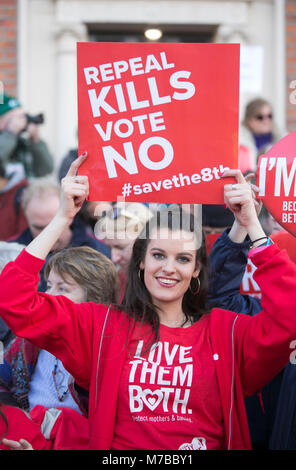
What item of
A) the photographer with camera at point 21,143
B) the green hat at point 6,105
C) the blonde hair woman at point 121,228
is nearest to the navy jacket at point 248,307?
the blonde hair woman at point 121,228

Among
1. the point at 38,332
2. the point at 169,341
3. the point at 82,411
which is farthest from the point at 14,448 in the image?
the point at 169,341

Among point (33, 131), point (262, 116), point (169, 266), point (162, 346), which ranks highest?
point (262, 116)

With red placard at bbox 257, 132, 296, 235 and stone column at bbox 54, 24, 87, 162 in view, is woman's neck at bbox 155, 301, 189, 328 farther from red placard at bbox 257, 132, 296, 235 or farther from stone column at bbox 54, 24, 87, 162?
stone column at bbox 54, 24, 87, 162

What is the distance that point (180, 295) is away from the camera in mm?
2188

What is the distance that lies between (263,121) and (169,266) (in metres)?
2.77

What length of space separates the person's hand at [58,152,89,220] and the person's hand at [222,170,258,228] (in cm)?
51

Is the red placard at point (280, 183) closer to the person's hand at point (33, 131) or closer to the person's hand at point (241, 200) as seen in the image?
the person's hand at point (241, 200)

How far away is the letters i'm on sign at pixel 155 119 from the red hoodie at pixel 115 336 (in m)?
0.41

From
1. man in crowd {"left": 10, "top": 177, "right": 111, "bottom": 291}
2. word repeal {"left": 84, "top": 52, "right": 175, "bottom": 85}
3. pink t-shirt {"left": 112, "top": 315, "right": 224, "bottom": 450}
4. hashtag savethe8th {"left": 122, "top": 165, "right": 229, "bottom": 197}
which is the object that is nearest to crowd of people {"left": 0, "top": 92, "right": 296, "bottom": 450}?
pink t-shirt {"left": 112, "top": 315, "right": 224, "bottom": 450}

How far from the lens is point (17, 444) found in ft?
6.83

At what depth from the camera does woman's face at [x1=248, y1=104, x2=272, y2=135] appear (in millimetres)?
4598

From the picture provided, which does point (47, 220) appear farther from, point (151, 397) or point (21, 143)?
point (151, 397)

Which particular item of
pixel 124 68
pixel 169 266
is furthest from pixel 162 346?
pixel 124 68

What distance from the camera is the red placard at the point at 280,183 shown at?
225cm
